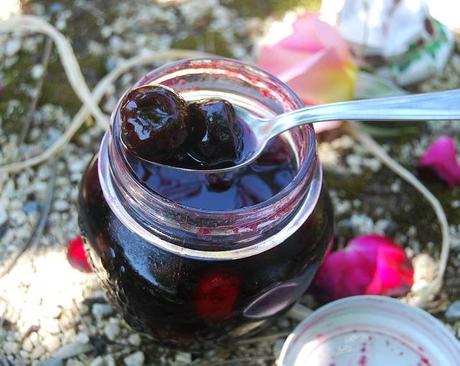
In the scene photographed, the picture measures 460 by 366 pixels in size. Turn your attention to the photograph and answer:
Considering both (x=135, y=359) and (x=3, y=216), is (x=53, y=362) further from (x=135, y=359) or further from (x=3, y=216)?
(x=3, y=216)

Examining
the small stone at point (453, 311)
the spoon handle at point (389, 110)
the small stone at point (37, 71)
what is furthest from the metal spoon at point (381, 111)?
the small stone at point (37, 71)

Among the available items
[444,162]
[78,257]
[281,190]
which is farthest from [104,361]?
[444,162]

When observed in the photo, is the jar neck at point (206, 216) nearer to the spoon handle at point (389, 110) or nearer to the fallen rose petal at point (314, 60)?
the spoon handle at point (389, 110)

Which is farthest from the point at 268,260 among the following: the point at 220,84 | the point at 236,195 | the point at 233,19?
the point at 233,19

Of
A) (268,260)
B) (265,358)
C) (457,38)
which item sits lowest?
(265,358)

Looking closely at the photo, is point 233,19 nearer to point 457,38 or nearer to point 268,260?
point 457,38
